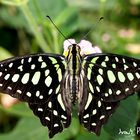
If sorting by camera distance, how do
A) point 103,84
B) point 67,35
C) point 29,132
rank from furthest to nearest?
point 67,35 → point 29,132 → point 103,84

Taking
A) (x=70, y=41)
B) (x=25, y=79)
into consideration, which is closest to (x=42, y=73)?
(x=25, y=79)

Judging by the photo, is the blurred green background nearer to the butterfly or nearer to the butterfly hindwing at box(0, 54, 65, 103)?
the butterfly

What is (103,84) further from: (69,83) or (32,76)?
(32,76)

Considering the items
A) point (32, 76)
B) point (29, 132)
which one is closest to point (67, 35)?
point (29, 132)

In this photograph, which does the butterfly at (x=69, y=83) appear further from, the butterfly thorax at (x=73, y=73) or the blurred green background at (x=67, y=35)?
the blurred green background at (x=67, y=35)

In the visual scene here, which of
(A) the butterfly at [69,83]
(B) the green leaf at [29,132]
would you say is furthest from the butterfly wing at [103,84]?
(B) the green leaf at [29,132]
